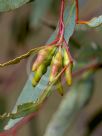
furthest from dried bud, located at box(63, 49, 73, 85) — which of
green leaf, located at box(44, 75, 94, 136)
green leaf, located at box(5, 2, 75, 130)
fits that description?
green leaf, located at box(44, 75, 94, 136)

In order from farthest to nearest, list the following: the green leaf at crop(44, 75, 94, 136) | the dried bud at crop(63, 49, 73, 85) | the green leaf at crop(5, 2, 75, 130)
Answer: the green leaf at crop(44, 75, 94, 136) → the green leaf at crop(5, 2, 75, 130) → the dried bud at crop(63, 49, 73, 85)

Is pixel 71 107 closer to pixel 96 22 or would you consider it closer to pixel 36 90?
pixel 36 90

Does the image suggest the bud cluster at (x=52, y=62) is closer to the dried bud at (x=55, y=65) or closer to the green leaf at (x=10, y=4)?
the dried bud at (x=55, y=65)

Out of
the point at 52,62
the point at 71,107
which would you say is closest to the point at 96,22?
the point at 52,62

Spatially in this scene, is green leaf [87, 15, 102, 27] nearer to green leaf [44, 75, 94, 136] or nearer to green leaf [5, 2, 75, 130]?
green leaf [5, 2, 75, 130]

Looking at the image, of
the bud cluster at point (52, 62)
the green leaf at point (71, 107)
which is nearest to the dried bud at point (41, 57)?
the bud cluster at point (52, 62)
